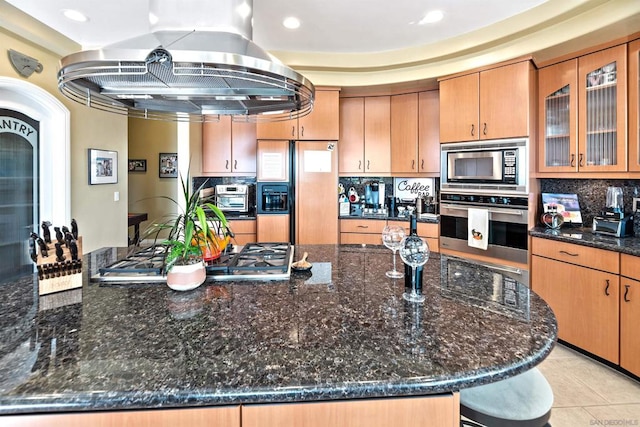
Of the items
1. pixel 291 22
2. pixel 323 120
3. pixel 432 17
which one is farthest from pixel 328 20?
pixel 323 120

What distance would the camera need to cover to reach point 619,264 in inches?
92.3

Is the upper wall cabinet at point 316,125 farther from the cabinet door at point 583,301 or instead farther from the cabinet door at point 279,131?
the cabinet door at point 583,301

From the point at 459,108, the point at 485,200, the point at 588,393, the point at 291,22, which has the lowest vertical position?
the point at 588,393

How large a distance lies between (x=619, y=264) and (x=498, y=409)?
2.04 metres

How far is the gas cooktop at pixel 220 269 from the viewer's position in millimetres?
1529

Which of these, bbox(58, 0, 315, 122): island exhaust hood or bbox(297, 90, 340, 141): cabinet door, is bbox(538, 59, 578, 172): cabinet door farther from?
bbox(58, 0, 315, 122): island exhaust hood

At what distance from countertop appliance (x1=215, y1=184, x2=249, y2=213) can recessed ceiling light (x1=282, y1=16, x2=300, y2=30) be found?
195 cm

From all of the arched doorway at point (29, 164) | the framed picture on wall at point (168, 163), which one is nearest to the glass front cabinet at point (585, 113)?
the arched doorway at point (29, 164)

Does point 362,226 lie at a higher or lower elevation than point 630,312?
higher

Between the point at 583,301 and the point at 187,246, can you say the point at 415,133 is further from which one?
the point at 187,246

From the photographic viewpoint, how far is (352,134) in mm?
4344

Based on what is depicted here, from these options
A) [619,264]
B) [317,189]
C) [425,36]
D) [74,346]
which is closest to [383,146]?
[317,189]

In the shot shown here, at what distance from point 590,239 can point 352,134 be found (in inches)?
106

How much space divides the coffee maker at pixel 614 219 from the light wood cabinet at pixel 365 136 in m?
2.15
